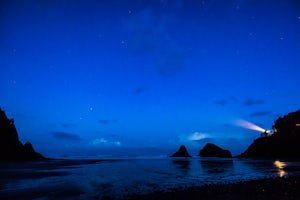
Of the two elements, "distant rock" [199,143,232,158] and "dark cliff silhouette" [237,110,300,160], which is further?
"distant rock" [199,143,232,158]

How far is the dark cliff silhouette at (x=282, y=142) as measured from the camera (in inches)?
4178

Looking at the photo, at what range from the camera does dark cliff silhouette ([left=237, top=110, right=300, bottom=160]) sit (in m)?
106

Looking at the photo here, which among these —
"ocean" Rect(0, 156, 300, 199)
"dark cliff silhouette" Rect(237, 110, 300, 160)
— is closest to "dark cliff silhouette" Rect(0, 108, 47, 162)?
"ocean" Rect(0, 156, 300, 199)

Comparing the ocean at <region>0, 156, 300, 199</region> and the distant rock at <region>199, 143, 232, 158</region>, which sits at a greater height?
the distant rock at <region>199, 143, 232, 158</region>

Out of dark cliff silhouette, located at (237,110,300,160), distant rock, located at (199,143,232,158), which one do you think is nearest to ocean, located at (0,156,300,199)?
dark cliff silhouette, located at (237,110,300,160)

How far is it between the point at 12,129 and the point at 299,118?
137 metres

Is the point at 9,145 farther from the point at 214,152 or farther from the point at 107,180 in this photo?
the point at 214,152

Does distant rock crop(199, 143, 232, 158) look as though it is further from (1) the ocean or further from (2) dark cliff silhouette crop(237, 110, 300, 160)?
(1) the ocean

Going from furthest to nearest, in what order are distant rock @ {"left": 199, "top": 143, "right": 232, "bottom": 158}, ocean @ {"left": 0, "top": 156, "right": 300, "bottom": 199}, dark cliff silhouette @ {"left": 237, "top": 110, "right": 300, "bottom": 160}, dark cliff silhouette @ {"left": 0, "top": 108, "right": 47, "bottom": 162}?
distant rock @ {"left": 199, "top": 143, "right": 232, "bottom": 158} < dark cliff silhouette @ {"left": 237, "top": 110, "right": 300, "bottom": 160} < dark cliff silhouette @ {"left": 0, "top": 108, "right": 47, "bottom": 162} < ocean @ {"left": 0, "top": 156, "right": 300, "bottom": 199}

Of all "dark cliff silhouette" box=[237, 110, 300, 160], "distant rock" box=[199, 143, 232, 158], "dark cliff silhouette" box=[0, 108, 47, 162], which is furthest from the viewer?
"distant rock" box=[199, 143, 232, 158]

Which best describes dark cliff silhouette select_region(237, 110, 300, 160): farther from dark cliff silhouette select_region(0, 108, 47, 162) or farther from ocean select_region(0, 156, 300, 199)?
dark cliff silhouette select_region(0, 108, 47, 162)

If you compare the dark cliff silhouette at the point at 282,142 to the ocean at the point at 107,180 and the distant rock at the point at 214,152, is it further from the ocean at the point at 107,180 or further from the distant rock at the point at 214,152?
the ocean at the point at 107,180

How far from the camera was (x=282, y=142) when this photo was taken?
112 metres

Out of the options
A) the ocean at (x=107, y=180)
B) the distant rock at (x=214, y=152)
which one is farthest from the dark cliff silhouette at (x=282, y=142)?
the ocean at (x=107, y=180)
